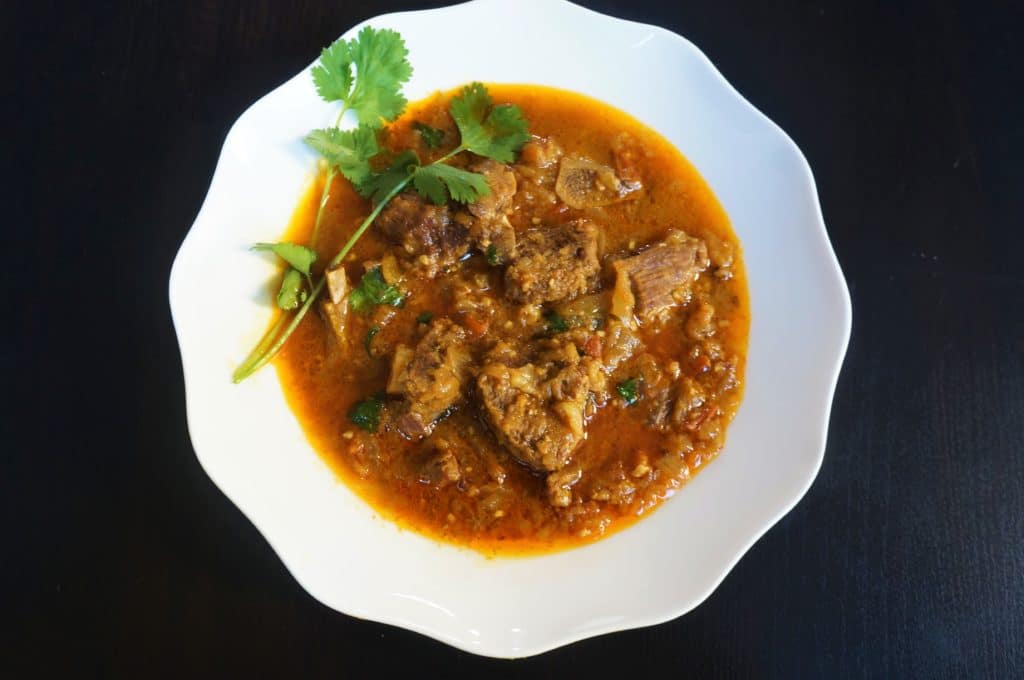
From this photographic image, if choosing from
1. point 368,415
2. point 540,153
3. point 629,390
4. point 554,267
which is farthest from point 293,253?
point 629,390

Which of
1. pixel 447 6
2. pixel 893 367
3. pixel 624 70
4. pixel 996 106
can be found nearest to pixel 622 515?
pixel 893 367

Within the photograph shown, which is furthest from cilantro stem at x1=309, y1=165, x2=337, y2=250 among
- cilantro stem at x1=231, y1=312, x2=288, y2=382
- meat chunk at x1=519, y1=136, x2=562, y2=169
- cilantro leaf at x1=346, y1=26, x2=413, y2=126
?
meat chunk at x1=519, y1=136, x2=562, y2=169

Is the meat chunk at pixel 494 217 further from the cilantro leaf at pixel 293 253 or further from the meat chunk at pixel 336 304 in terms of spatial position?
the cilantro leaf at pixel 293 253

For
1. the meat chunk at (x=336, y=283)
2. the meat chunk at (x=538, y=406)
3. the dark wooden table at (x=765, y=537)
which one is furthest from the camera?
the meat chunk at (x=336, y=283)

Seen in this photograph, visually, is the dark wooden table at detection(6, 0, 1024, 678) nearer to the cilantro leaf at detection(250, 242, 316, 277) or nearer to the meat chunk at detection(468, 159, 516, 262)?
the cilantro leaf at detection(250, 242, 316, 277)

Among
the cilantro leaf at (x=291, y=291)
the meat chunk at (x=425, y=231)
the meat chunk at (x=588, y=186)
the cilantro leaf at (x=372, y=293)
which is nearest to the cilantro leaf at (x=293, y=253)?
the cilantro leaf at (x=291, y=291)

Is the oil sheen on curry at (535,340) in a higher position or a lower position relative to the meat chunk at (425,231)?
lower
